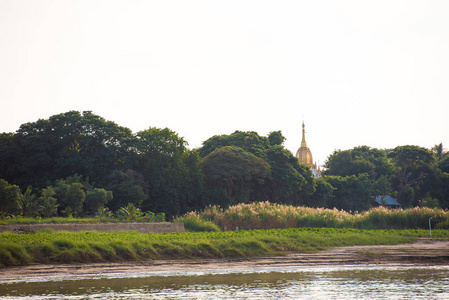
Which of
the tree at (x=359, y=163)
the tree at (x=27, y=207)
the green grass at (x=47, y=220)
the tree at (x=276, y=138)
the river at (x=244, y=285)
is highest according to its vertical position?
the tree at (x=276, y=138)

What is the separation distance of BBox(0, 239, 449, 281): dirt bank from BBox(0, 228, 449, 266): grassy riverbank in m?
0.49

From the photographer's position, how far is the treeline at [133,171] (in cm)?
3170

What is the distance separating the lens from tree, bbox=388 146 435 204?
6297 cm

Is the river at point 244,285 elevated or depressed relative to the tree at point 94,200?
depressed

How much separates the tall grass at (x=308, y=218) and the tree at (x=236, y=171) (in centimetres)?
1119

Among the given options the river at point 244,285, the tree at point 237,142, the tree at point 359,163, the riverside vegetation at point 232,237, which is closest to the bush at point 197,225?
the riverside vegetation at point 232,237

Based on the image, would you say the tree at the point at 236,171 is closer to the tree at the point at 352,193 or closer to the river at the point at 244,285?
the tree at the point at 352,193

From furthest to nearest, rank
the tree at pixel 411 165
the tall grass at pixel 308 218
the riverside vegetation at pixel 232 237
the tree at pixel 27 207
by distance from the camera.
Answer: the tree at pixel 411 165, the tall grass at pixel 308 218, the tree at pixel 27 207, the riverside vegetation at pixel 232 237

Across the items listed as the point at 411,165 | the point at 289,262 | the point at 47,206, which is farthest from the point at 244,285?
the point at 411,165

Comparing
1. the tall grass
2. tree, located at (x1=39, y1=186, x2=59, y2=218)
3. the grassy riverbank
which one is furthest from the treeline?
the grassy riverbank

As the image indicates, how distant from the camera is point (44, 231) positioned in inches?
877

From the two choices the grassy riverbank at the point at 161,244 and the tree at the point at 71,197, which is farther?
the tree at the point at 71,197

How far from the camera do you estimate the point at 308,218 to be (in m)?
32.4

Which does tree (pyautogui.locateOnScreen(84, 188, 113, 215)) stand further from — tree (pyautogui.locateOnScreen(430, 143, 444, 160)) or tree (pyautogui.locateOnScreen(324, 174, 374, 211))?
tree (pyautogui.locateOnScreen(430, 143, 444, 160))
